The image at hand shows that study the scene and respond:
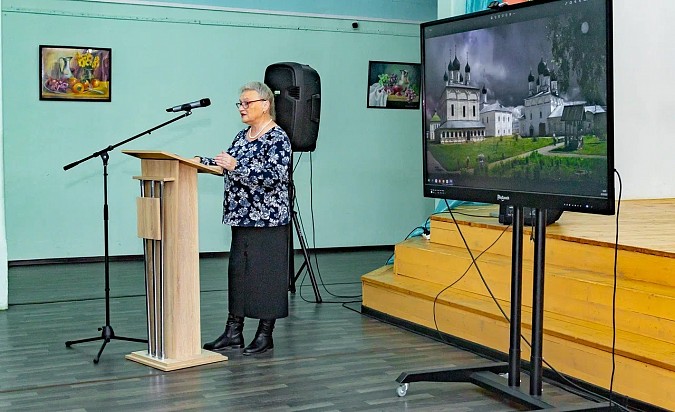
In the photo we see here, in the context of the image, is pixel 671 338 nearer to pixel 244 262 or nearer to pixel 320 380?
pixel 320 380

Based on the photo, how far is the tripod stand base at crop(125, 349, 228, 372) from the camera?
476 centimetres

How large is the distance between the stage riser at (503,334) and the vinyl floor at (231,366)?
12 cm

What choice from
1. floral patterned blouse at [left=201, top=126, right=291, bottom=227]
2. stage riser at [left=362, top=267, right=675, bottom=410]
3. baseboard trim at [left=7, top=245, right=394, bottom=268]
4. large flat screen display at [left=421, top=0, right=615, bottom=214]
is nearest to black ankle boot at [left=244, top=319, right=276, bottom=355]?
floral patterned blouse at [left=201, top=126, right=291, bottom=227]

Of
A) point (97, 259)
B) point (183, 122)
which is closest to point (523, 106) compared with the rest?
point (183, 122)

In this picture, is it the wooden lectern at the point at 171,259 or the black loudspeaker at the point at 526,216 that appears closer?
the wooden lectern at the point at 171,259

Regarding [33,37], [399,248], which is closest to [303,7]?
[33,37]

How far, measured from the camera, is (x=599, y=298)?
14.7 feet

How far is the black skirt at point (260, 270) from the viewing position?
5074mm

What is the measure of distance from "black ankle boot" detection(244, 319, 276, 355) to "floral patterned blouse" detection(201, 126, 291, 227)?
0.58 m

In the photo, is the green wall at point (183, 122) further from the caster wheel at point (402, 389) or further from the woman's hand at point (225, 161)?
the caster wheel at point (402, 389)

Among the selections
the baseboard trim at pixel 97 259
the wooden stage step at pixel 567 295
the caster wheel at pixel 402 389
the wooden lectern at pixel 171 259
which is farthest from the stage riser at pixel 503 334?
the baseboard trim at pixel 97 259

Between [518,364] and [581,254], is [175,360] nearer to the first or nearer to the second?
[518,364]

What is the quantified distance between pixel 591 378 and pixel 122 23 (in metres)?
Answer: 6.29

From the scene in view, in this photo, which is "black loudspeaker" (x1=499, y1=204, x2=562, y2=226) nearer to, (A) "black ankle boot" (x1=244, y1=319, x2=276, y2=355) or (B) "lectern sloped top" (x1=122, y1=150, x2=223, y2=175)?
(A) "black ankle boot" (x1=244, y1=319, x2=276, y2=355)
